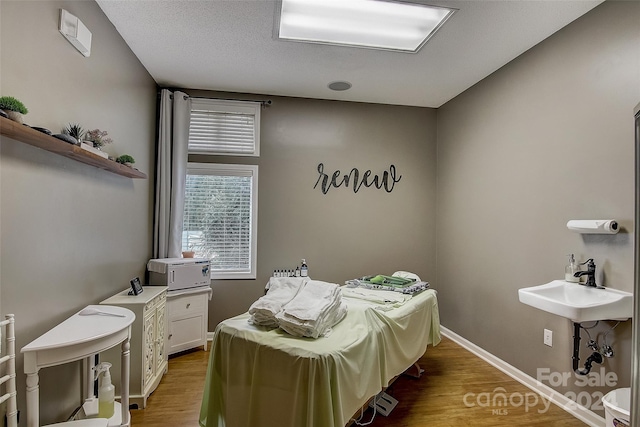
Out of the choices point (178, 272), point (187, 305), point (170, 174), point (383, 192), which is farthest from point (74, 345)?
point (383, 192)

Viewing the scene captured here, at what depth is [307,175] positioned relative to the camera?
386cm

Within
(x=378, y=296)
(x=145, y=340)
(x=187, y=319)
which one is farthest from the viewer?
(x=187, y=319)

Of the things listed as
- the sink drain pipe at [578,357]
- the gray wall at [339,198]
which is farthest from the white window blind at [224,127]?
the sink drain pipe at [578,357]

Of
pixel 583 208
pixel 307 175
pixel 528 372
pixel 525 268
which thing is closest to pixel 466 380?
pixel 528 372

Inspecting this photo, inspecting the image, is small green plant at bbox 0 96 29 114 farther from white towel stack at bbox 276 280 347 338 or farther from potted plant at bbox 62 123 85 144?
white towel stack at bbox 276 280 347 338

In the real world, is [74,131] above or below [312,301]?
above

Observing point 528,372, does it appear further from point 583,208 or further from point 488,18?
point 488,18

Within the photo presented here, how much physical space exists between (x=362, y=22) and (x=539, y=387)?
3063mm

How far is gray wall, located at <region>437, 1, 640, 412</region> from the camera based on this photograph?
2066 millimetres

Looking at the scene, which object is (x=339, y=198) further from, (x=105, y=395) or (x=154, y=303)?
(x=105, y=395)

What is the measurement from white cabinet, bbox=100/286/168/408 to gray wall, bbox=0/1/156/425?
0.24 m

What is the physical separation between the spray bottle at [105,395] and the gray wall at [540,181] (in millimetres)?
3009

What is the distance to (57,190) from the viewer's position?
180 cm

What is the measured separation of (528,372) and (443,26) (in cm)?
277
